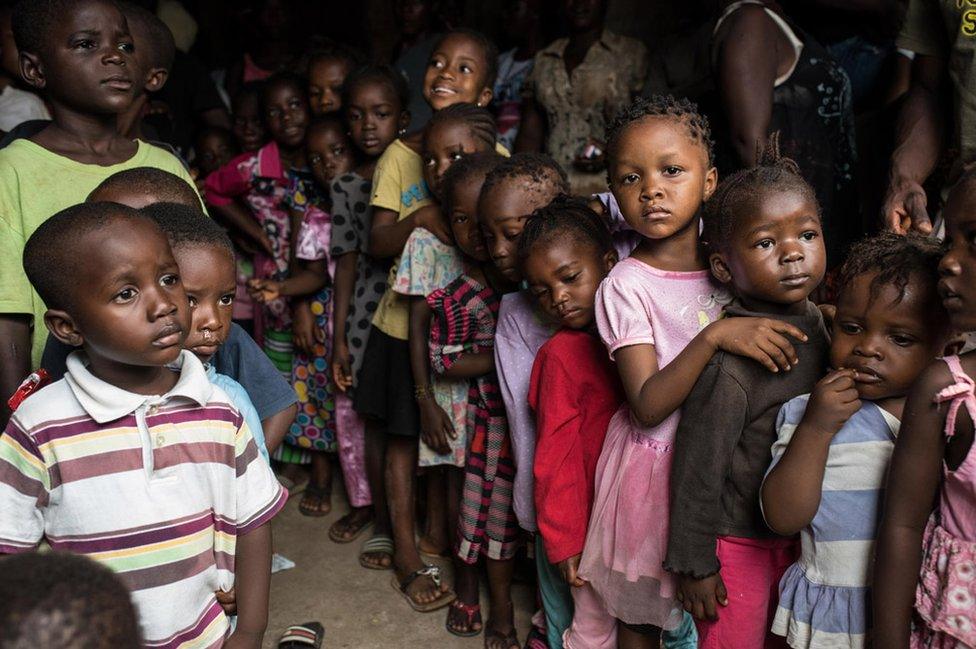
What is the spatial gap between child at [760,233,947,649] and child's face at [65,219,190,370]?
1.19 meters

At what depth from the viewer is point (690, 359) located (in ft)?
5.28

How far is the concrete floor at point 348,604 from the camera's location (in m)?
2.51

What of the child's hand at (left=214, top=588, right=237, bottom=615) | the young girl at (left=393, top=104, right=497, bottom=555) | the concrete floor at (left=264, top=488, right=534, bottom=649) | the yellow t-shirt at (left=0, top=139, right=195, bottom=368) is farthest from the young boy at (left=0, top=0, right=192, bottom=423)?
the concrete floor at (left=264, top=488, right=534, bottom=649)

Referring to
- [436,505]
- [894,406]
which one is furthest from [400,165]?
[894,406]

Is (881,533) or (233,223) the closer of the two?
Result: (881,533)

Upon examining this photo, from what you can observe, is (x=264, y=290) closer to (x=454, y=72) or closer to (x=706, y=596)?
(x=454, y=72)

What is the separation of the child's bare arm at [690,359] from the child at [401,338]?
3.47 feet

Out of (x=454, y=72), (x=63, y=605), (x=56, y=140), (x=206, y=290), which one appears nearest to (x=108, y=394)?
(x=206, y=290)

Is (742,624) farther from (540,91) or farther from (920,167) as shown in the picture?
(540,91)

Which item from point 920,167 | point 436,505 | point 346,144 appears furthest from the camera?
point 346,144

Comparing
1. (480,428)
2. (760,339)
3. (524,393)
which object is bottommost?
(480,428)

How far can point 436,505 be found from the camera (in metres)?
2.94

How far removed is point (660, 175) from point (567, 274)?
34 cm

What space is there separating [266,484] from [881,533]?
118 cm
